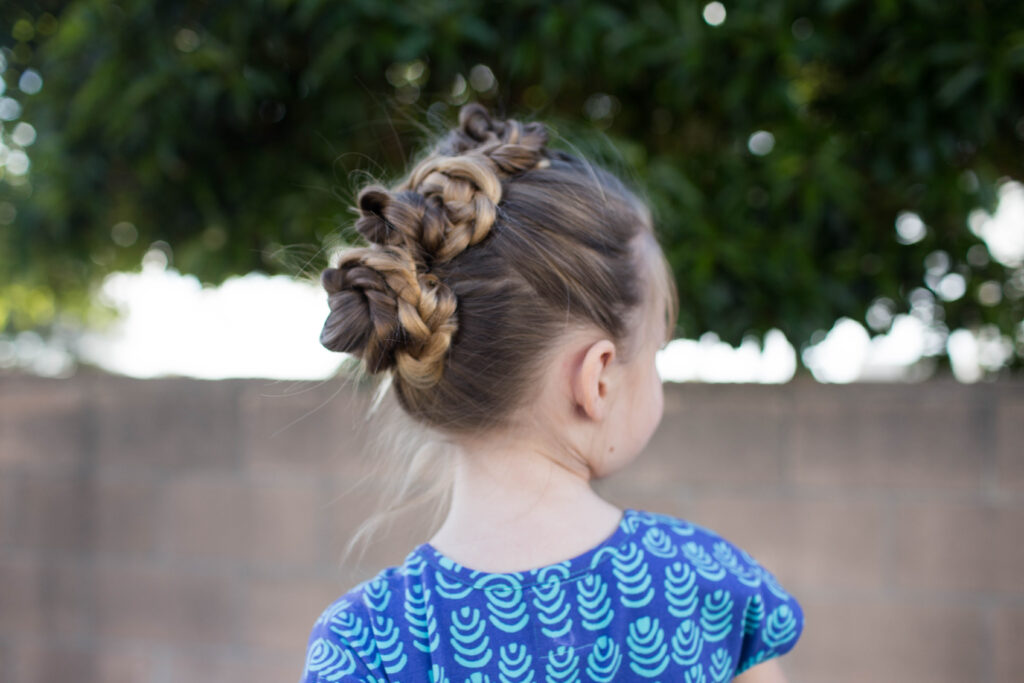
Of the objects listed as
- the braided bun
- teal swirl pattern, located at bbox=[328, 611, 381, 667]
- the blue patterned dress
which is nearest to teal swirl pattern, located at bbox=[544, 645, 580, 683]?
the blue patterned dress

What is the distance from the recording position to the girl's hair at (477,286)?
0.98 m

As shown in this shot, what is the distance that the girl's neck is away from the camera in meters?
1.00

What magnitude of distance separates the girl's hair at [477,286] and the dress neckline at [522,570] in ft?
0.56

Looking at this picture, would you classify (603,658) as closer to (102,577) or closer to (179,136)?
(179,136)

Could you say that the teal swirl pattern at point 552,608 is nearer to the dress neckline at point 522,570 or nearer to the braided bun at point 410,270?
the dress neckline at point 522,570

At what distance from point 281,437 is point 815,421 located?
4.56 ft

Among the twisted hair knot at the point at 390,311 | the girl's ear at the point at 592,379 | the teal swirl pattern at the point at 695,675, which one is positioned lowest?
the teal swirl pattern at the point at 695,675

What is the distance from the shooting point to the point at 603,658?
96 centimetres

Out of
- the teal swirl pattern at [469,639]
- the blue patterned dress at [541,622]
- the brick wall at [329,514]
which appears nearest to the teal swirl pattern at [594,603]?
the blue patterned dress at [541,622]

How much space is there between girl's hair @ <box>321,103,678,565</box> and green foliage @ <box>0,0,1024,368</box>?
2.16 ft

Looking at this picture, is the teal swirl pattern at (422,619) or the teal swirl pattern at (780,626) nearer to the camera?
the teal swirl pattern at (422,619)

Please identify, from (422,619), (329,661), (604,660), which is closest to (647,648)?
(604,660)

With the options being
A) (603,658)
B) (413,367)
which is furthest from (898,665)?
(413,367)

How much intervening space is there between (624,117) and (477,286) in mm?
1230
